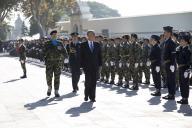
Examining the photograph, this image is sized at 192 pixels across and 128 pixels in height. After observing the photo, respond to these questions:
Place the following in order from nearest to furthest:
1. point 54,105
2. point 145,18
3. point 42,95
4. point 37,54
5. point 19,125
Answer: point 19,125, point 54,105, point 42,95, point 37,54, point 145,18

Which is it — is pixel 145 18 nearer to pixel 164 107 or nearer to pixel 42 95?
pixel 42 95

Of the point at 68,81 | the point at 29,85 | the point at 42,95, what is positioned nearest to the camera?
the point at 42,95

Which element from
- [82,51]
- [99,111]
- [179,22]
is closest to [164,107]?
[99,111]

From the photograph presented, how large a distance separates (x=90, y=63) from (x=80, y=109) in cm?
160

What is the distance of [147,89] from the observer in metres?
15.6

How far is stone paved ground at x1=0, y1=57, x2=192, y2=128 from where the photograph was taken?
9.71 m

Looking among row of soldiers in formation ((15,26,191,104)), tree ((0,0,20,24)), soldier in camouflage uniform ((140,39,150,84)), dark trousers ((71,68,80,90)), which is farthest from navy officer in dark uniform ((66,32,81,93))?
tree ((0,0,20,24))

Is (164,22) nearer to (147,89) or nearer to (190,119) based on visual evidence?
(147,89)

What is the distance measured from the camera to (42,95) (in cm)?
1473

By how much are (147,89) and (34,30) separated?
79.6m

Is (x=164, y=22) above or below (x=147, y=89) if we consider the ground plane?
above

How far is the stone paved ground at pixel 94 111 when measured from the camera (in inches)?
382

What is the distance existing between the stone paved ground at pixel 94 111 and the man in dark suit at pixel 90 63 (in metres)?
0.38

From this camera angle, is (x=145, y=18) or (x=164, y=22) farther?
(x=145, y=18)
